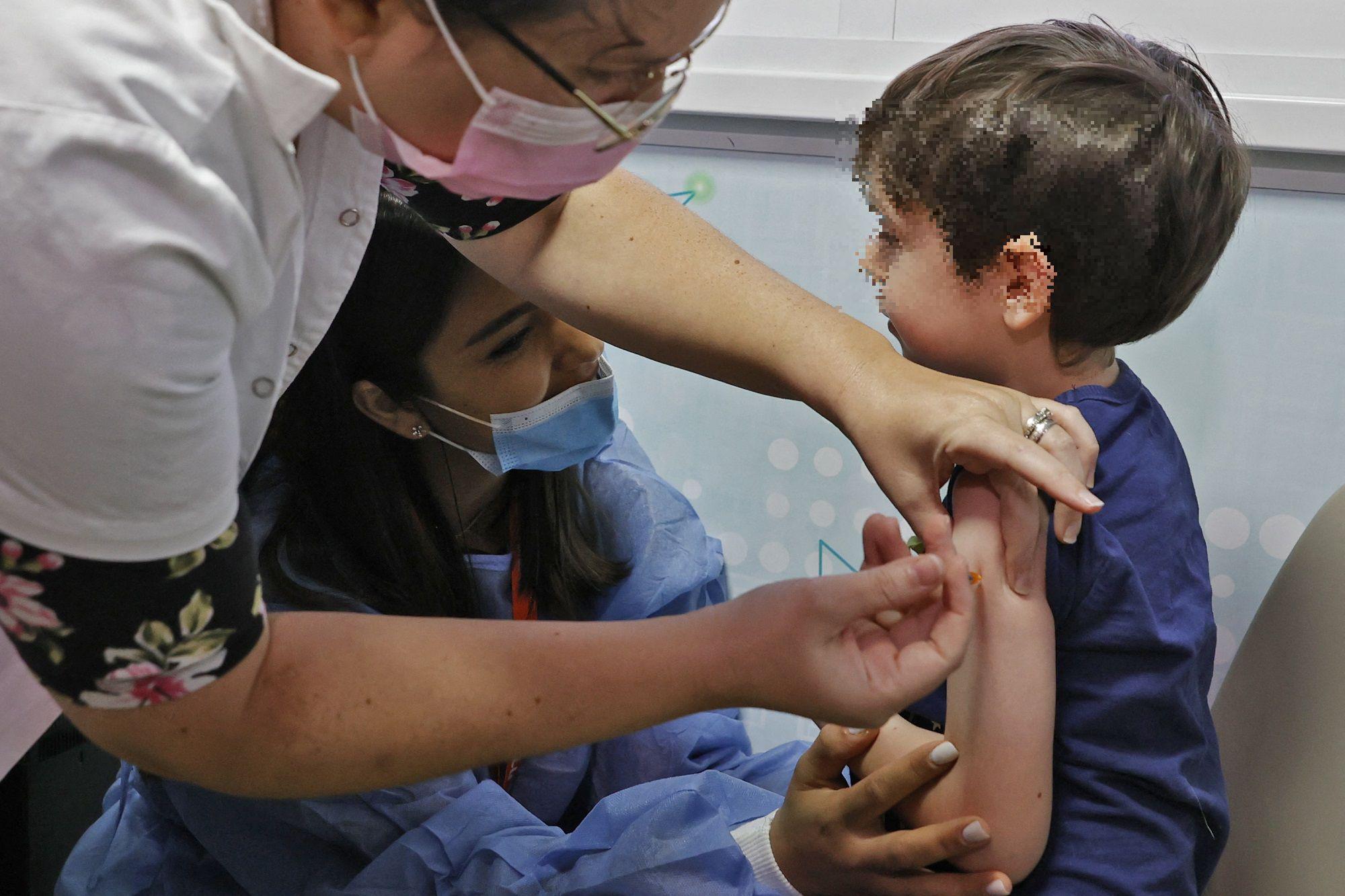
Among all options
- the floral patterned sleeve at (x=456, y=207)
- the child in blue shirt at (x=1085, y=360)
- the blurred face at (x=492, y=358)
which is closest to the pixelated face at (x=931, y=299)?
the child in blue shirt at (x=1085, y=360)

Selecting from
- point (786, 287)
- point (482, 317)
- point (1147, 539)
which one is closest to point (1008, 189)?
point (786, 287)

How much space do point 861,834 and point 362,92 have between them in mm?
763

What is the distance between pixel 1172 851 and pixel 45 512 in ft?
2.84

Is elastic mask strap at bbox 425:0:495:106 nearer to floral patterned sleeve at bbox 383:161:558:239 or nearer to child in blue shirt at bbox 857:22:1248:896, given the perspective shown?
floral patterned sleeve at bbox 383:161:558:239

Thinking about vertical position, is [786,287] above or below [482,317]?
above

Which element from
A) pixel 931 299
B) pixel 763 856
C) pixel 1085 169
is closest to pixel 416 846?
pixel 763 856

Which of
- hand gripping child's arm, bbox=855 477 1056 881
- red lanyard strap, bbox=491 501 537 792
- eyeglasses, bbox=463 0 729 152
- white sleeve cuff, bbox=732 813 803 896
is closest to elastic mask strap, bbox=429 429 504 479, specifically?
red lanyard strap, bbox=491 501 537 792

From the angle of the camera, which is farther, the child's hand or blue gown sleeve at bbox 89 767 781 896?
blue gown sleeve at bbox 89 767 781 896

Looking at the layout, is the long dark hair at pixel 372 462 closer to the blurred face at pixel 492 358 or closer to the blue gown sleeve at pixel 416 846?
the blurred face at pixel 492 358

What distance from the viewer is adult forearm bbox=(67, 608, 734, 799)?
629mm

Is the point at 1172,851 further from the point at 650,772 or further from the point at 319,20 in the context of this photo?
the point at 319,20

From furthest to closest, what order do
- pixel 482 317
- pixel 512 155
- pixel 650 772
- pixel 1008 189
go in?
pixel 650 772 → pixel 482 317 → pixel 1008 189 → pixel 512 155

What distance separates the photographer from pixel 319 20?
1.95 feet

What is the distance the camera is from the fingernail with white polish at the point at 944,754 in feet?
3.02
